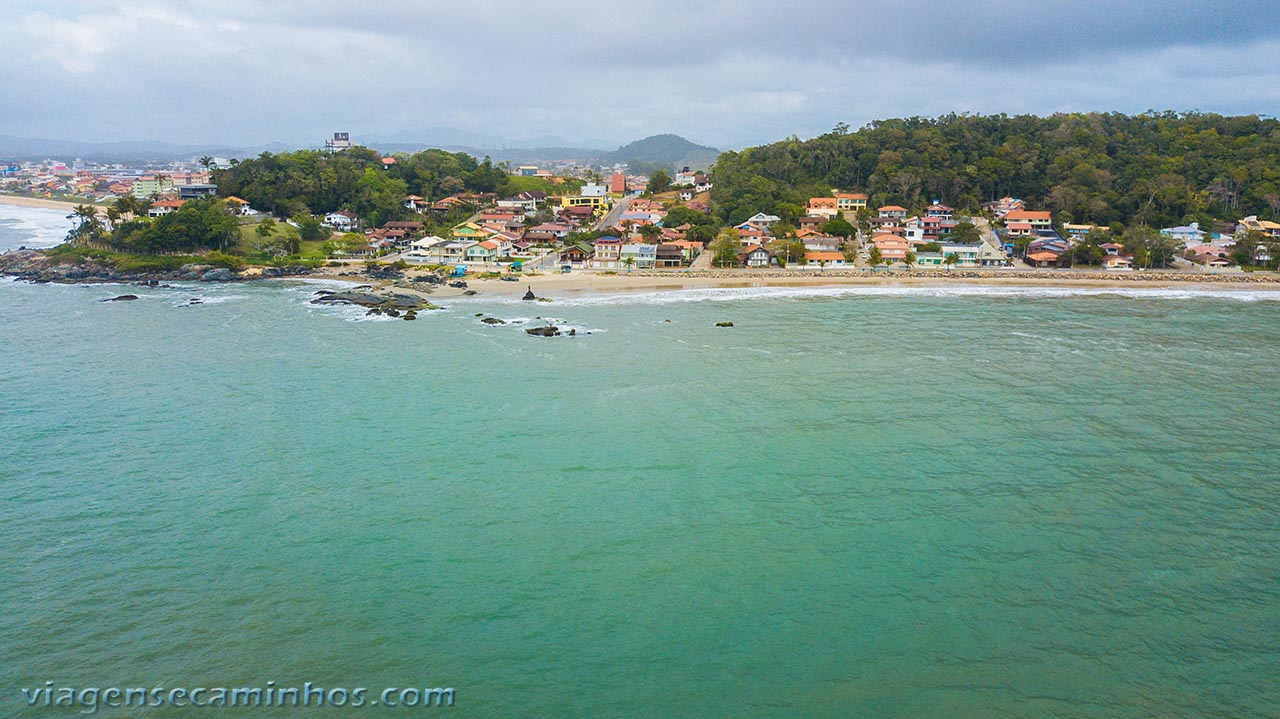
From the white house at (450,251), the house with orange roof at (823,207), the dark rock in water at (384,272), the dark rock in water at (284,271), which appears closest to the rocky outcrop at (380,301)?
the dark rock in water at (384,272)

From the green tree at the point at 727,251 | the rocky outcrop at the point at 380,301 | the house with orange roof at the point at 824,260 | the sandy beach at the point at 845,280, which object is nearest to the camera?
the rocky outcrop at the point at 380,301

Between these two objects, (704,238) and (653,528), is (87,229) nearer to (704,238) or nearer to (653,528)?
(704,238)

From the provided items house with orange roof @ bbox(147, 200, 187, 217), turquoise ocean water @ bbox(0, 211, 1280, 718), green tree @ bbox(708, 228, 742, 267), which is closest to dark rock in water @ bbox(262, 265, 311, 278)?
house with orange roof @ bbox(147, 200, 187, 217)

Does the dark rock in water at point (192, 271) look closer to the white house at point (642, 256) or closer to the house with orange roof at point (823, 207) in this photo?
the white house at point (642, 256)

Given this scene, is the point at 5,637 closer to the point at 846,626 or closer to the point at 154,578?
the point at 154,578

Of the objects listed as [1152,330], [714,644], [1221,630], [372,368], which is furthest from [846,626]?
[1152,330]

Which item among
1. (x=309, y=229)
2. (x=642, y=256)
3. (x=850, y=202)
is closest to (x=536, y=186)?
(x=309, y=229)
